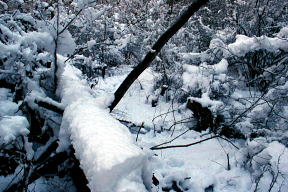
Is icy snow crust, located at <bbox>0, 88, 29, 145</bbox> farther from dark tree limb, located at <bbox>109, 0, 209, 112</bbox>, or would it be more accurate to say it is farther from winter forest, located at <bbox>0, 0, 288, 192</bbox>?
dark tree limb, located at <bbox>109, 0, 209, 112</bbox>

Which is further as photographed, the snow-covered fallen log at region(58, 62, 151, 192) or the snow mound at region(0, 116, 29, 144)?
the snow mound at region(0, 116, 29, 144)

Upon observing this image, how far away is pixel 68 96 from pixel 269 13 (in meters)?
5.98

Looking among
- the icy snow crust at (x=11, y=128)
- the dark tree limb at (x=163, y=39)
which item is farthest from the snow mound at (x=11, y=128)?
the dark tree limb at (x=163, y=39)

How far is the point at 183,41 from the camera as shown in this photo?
24.8 ft

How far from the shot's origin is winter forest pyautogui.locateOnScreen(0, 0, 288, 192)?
1642mm

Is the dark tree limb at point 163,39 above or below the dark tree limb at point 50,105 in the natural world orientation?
above

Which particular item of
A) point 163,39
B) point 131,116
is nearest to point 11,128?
point 163,39

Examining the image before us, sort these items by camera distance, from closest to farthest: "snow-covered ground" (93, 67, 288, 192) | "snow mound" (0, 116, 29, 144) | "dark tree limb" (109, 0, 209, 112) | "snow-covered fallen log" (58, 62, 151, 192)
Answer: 1. "snow-covered fallen log" (58, 62, 151, 192)
2. "snow mound" (0, 116, 29, 144)
3. "dark tree limb" (109, 0, 209, 112)
4. "snow-covered ground" (93, 67, 288, 192)

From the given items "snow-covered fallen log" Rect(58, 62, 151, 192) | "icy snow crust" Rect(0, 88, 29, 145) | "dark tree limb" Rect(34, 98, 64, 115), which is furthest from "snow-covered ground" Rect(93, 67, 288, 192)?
"icy snow crust" Rect(0, 88, 29, 145)

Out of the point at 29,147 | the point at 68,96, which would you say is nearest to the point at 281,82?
the point at 68,96

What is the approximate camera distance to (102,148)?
4.66ft

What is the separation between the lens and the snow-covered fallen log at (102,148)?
125 centimetres

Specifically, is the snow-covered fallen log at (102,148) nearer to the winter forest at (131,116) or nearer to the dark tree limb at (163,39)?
the winter forest at (131,116)

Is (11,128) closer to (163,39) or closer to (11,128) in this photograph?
(11,128)
